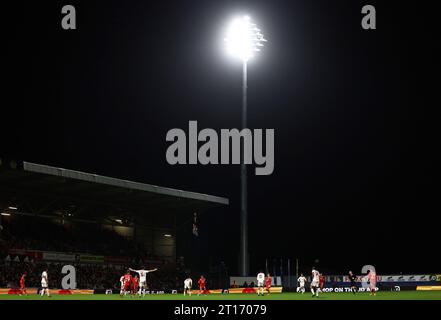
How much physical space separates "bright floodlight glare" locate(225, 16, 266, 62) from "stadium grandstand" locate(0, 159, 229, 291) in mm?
15061

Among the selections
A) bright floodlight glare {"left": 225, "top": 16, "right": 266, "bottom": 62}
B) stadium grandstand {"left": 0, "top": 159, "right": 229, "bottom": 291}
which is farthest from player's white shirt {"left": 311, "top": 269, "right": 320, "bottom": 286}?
bright floodlight glare {"left": 225, "top": 16, "right": 266, "bottom": 62}

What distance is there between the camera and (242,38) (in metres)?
63.7

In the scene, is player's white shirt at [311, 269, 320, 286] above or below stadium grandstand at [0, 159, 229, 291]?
below

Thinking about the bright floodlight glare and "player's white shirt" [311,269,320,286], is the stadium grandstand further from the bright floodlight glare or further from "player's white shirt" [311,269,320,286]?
"player's white shirt" [311,269,320,286]

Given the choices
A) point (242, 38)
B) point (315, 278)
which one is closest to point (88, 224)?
point (242, 38)

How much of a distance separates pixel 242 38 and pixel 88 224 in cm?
2459

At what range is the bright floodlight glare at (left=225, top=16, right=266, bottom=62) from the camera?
63.8 meters

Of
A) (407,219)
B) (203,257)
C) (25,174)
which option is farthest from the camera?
(407,219)

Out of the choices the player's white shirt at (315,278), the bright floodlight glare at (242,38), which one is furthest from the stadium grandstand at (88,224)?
the player's white shirt at (315,278)

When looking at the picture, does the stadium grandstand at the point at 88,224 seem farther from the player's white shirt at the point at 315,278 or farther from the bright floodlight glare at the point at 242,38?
the player's white shirt at the point at 315,278
